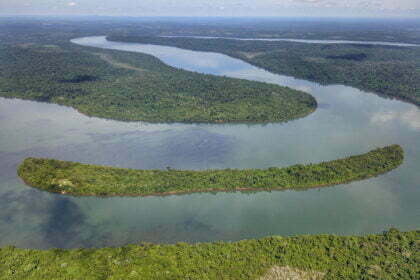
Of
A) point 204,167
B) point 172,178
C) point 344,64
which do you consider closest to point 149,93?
point 204,167

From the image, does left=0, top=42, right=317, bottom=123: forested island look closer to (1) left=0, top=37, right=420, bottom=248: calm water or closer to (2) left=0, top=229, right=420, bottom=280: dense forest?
(1) left=0, top=37, right=420, bottom=248: calm water

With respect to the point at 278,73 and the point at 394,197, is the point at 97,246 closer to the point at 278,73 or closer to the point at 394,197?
the point at 394,197

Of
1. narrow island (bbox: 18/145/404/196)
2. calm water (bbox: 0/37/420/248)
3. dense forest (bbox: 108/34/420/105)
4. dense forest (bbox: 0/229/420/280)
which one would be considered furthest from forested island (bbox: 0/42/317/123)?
dense forest (bbox: 0/229/420/280)

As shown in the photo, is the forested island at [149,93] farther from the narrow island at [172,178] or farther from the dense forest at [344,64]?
the dense forest at [344,64]

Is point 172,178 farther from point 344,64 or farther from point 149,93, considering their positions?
point 344,64

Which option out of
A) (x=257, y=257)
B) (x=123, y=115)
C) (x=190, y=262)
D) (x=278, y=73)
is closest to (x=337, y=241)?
(x=257, y=257)

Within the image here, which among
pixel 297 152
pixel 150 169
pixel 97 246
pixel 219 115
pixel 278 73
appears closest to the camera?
pixel 97 246

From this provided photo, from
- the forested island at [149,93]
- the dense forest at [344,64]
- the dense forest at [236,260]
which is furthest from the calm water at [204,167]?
the dense forest at [344,64]
